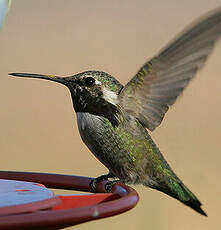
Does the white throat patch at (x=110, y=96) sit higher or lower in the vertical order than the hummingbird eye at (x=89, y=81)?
lower

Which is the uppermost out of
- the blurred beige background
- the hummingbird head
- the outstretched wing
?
the outstretched wing

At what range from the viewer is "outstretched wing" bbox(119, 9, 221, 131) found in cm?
360

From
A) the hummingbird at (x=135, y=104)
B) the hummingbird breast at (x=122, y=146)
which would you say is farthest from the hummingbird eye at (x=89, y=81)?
the hummingbird breast at (x=122, y=146)

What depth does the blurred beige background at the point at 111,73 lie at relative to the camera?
6895 millimetres

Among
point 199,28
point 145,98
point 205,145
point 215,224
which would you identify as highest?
point 199,28

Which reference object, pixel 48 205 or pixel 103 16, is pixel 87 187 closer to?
pixel 48 205

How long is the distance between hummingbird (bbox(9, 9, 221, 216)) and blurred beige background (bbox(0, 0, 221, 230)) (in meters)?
2.13

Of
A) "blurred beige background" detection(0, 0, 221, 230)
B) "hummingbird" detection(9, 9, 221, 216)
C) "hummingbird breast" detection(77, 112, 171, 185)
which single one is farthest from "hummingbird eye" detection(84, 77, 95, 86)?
"blurred beige background" detection(0, 0, 221, 230)

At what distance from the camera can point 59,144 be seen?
7.43 m

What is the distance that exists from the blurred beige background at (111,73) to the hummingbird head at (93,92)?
7.59 ft

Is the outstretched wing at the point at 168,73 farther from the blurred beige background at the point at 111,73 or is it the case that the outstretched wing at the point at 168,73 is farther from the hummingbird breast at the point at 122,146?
the blurred beige background at the point at 111,73

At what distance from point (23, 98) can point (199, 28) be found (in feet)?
15.2

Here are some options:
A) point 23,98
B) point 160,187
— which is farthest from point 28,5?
point 160,187

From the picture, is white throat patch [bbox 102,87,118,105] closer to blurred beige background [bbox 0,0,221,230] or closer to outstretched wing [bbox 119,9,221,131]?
outstretched wing [bbox 119,9,221,131]
